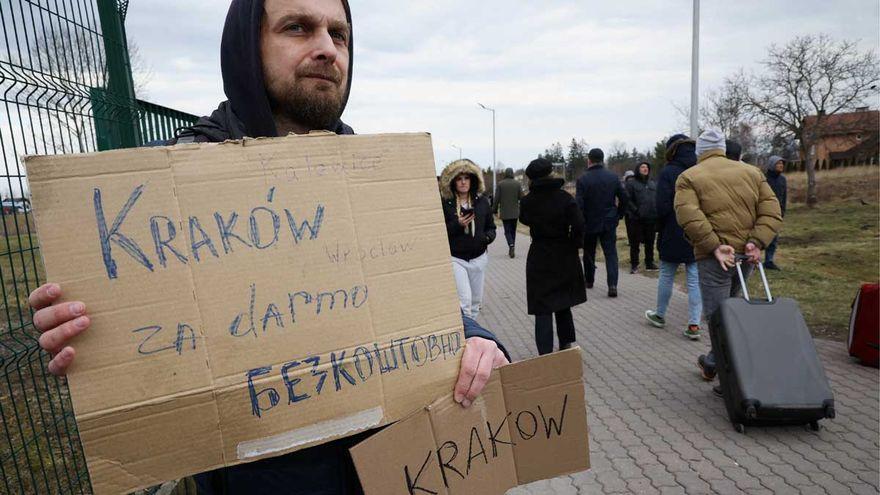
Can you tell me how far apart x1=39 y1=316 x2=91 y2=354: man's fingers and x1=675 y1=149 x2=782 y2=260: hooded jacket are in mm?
4209

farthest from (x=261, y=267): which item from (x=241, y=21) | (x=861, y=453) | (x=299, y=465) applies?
(x=861, y=453)

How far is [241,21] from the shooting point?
149cm

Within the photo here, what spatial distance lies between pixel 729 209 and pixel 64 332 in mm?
4389

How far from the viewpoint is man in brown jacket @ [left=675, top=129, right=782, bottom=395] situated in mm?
4105

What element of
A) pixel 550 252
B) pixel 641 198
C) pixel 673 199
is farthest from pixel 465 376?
pixel 641 198

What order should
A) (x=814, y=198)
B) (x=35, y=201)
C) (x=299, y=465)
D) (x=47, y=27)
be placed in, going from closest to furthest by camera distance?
(x=35, y=201)
(x=299, y=465)
(x=47, y=27)
(x=814, y=198)

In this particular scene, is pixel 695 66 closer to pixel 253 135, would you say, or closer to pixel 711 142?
pixel 711 142

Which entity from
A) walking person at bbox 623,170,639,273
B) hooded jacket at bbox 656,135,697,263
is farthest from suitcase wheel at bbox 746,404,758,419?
walking person at bbox 623,170,639,273

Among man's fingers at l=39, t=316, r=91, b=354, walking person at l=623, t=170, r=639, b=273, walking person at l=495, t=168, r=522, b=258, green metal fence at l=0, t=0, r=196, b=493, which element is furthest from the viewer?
walking person at l=495, t=168, r=522, b=258

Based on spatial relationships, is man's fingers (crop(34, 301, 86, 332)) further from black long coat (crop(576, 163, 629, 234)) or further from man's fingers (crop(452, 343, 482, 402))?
black long coat (crop(576, 163, 629, 234))

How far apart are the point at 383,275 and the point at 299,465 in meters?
0.54

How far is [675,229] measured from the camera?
5.56 m

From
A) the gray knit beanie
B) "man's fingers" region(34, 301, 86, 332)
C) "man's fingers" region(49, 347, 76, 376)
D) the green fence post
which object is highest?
the green fence post

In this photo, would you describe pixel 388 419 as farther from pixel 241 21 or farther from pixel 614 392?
→ pixel 614 392
